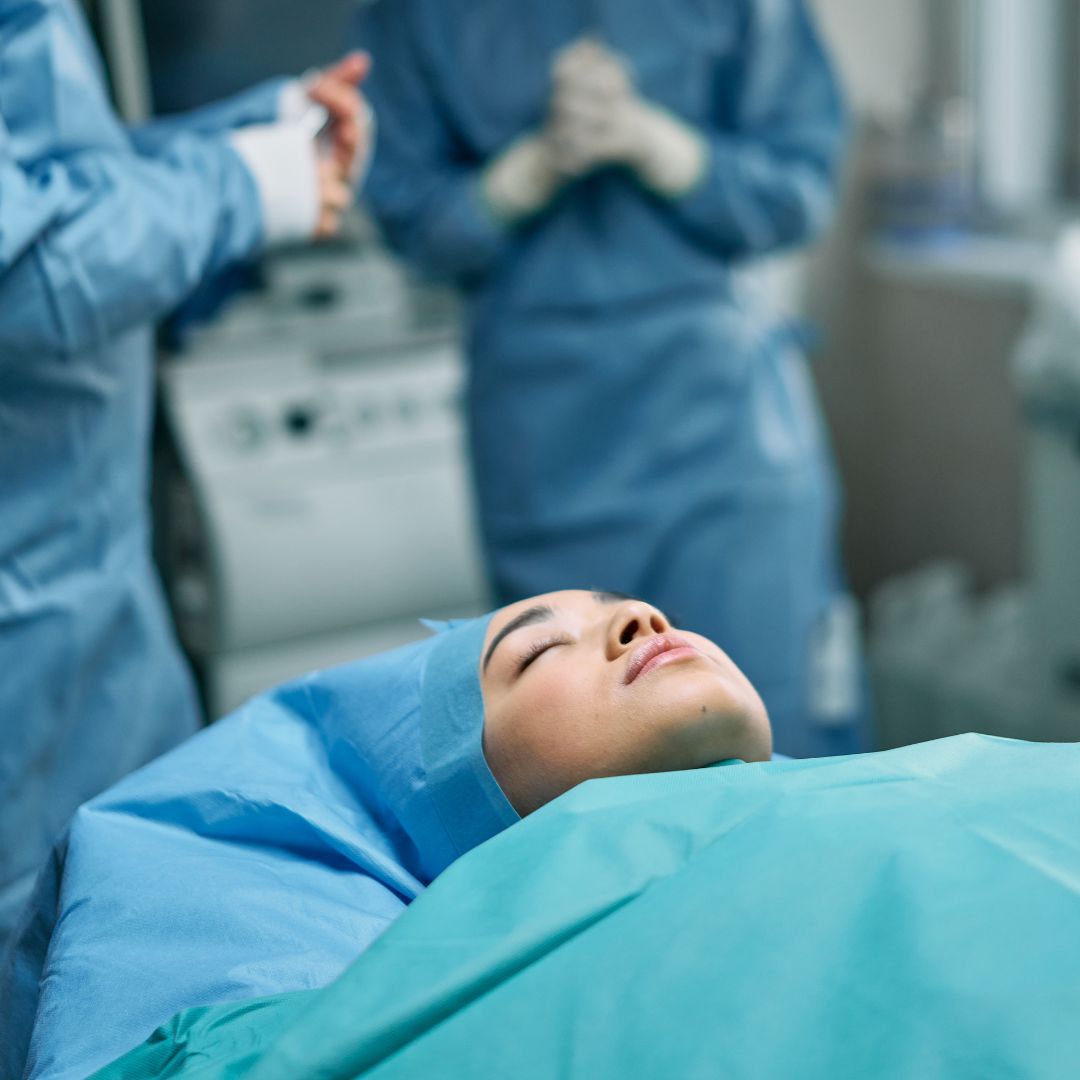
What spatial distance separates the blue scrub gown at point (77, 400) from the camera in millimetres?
1109

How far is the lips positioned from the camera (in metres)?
0.88

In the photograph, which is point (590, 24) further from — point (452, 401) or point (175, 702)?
point (175, 702)

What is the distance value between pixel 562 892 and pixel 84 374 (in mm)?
723

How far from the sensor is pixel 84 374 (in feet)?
3.93

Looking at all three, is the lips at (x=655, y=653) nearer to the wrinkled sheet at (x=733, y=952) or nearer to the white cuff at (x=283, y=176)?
the wrinkled sheet at (x=733, y=952)

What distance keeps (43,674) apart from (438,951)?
2.15ft

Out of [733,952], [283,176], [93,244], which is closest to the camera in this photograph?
[733,952]

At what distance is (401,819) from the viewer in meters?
0.91

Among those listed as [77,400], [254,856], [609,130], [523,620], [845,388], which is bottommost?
[845,388]

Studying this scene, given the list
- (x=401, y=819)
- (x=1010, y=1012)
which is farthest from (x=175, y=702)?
(x=1010, y=1012)

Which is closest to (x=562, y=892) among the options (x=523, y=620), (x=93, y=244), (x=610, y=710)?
(x=610, y=710)

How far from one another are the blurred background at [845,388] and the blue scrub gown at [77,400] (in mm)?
712

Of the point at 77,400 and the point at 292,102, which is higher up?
the point at 292,102

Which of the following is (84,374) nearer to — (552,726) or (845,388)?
(552,726)
